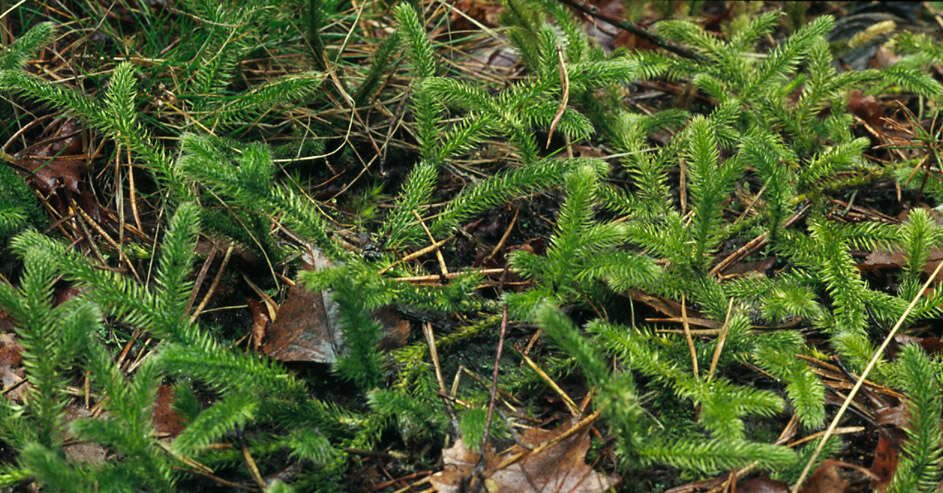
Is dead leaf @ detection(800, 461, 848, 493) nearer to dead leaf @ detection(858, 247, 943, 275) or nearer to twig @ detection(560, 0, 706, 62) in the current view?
dead leaf @ detection(858, 247, 943, 275)

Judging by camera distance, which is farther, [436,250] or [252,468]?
[436,250]

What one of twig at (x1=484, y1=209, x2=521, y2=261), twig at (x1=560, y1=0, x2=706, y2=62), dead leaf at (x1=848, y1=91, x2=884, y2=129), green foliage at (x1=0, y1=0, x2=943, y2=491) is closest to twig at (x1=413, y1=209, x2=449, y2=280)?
green foliage at (x1=0, y1=0, x2=943, y2=491)

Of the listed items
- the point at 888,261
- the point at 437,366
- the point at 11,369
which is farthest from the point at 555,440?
the point at 11,369

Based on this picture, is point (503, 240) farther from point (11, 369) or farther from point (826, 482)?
point (11, 369)

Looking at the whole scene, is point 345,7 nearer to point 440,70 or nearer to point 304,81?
point 440,70

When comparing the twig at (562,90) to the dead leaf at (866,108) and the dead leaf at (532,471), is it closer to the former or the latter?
the dead leaf at (532,471)

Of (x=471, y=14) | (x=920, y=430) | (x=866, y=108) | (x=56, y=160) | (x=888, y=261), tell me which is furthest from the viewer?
(x=471, y=14)

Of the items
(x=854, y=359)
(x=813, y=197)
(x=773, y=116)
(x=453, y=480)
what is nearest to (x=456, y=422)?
(x=453, y=480)

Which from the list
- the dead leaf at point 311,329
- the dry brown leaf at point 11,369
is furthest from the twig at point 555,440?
the dry brown leaf at point 11,369
